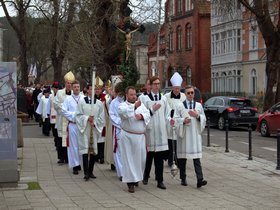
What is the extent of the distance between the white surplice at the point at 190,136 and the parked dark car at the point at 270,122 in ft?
36.4

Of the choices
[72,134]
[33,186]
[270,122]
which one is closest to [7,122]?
[33,186]

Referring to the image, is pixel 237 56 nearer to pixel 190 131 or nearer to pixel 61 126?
pixel 61 126

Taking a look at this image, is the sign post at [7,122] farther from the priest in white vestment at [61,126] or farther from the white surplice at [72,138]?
the priest in white vestment at [61,126]

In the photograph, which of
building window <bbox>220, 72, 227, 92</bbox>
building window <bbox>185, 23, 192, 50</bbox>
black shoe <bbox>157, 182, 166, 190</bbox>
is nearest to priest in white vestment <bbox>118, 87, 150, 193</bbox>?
black shoe <bbox>157, 182, 166, 190</bbox>

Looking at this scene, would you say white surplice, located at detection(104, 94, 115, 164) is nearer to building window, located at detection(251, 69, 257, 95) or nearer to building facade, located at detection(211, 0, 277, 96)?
building facade, located at detection(211, 0, 277, 96)

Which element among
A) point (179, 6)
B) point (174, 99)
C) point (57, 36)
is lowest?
point (174, 99)

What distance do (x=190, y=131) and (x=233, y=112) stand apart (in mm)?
15293

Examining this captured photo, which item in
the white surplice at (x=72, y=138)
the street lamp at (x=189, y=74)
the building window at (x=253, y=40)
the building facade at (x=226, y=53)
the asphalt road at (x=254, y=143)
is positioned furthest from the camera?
the street lamp at (x=189, y=74)

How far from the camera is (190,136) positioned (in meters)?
10.3

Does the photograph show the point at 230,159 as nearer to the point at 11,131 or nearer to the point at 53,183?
the point at 53,183

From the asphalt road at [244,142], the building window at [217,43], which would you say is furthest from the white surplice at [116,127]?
the building window at [217,43]

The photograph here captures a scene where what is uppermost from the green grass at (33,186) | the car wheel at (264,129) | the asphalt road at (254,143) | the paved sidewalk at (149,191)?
the car wheel at (264,129)

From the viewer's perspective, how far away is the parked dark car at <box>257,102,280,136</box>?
20934 millimetres

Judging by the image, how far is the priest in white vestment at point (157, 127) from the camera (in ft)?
33.3
